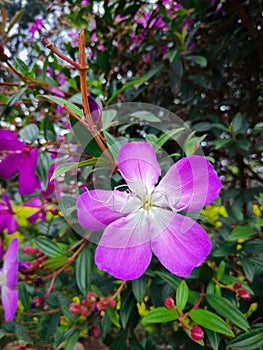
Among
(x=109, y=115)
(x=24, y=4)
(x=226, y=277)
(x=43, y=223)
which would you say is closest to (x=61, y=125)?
(x=43, y=223)

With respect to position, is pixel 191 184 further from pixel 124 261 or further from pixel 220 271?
pixel 220 271

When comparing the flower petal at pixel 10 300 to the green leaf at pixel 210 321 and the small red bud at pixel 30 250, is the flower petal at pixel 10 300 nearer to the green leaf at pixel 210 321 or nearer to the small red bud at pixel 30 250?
the small red bud at pixel 30 250

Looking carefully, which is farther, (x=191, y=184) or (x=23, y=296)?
(x=23, y=296)

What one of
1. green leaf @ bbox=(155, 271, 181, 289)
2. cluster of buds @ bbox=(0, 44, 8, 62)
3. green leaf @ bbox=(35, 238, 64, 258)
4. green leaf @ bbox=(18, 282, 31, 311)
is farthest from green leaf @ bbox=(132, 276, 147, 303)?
cluster of buds @ bbox=(0, 44, 8, 62)

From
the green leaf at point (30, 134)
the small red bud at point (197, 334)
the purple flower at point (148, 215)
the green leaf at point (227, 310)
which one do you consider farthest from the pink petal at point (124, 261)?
the green leaf at point (30, 134)

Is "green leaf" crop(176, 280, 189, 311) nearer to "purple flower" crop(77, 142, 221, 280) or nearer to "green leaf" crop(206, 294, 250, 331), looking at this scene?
"green leaf" crop(206, 294, 250, 331)

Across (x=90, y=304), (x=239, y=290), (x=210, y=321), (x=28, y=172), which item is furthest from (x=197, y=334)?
(x=28, y=172)
